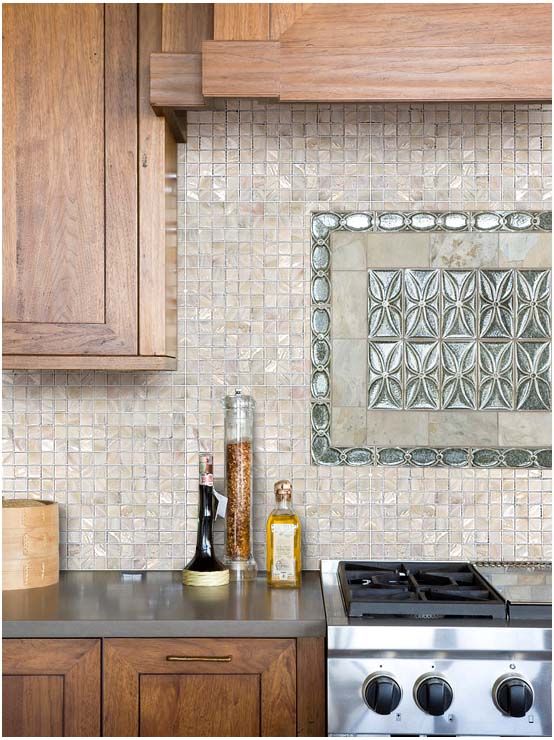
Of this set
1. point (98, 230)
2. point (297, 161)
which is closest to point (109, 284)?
point (98, 230)

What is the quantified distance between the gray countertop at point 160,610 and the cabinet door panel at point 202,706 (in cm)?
10

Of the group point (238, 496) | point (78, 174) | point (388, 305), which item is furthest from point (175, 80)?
point (238, 496)

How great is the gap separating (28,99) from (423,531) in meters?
1.50

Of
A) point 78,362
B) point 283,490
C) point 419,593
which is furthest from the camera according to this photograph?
point 283,490

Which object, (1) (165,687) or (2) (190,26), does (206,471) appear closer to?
(1) (165,687)

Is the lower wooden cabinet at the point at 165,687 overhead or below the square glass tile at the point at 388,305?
below

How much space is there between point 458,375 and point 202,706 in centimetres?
108

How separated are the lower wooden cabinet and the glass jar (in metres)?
0.39

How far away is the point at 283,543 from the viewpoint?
2.09 meters

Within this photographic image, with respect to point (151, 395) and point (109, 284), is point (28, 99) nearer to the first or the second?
point (109, 284)

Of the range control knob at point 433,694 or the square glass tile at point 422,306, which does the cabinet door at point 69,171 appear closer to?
the square glass tile at point 422,306

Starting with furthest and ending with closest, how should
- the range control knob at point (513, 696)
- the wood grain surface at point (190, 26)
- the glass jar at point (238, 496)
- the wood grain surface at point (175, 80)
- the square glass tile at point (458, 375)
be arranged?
the square glass tile at point (458, 375) < the glass jar at point (238, 496) < the wood grain surface at point (190, 26) < the wood grain surface at point (175, 80) < the range control knob at point (513, 696)

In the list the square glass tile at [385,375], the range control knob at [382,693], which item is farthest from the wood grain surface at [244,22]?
the range control knob at [382,693]

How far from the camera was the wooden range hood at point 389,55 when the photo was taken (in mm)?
1846
